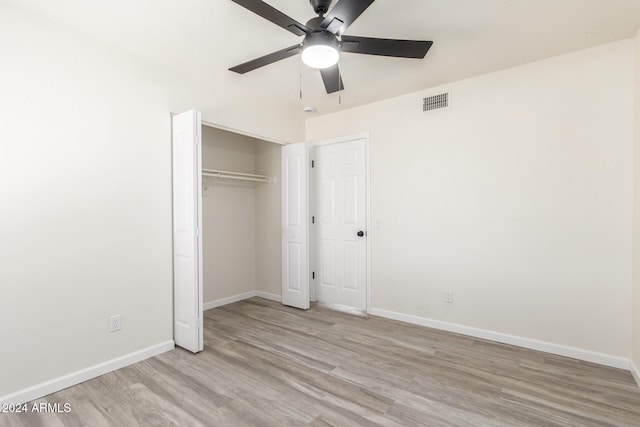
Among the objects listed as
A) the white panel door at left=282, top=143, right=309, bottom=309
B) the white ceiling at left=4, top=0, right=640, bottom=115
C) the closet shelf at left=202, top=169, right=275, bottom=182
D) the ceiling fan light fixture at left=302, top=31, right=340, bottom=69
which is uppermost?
the white ceiling at left=4, top=0, right=640, bottom=115

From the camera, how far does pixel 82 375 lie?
7.79ft

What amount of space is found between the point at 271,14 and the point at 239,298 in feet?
12.4

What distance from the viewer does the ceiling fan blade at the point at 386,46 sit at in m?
1.95

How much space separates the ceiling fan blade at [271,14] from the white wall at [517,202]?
2.10 meters

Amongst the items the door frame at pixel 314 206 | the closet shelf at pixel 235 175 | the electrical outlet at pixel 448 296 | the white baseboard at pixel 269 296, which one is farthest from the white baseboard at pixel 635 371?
the closet shelf at pixel 235 175

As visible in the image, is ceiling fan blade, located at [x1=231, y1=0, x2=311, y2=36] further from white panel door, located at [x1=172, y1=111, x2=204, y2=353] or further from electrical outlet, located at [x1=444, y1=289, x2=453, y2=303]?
electrical outlet, located at [x1=444, y1=289, x2=453, y2=303]

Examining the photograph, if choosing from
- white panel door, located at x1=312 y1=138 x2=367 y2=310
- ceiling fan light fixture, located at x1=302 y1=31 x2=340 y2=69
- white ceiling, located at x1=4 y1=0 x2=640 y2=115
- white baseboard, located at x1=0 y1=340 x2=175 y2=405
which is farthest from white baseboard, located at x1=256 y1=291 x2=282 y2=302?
ceiling fan light fixture, located at x1=302 y1=31 x2=340 y2=69

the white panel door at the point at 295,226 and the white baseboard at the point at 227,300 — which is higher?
the white panel door at the point at 295,226

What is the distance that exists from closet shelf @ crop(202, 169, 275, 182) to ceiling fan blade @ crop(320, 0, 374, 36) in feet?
8.32

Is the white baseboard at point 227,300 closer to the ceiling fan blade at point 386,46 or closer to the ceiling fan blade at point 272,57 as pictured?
the ceiling fan blade at point 272,57

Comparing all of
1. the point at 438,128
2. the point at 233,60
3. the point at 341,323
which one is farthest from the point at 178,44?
the point at 341,323

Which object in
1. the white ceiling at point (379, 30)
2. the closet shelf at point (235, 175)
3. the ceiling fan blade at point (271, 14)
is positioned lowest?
the closet shelf at point (235, 175)

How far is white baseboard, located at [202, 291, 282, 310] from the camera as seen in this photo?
13.8 ft

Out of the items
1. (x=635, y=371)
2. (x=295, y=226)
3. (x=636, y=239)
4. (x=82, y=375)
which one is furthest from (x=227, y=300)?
(x=636, y=239)
